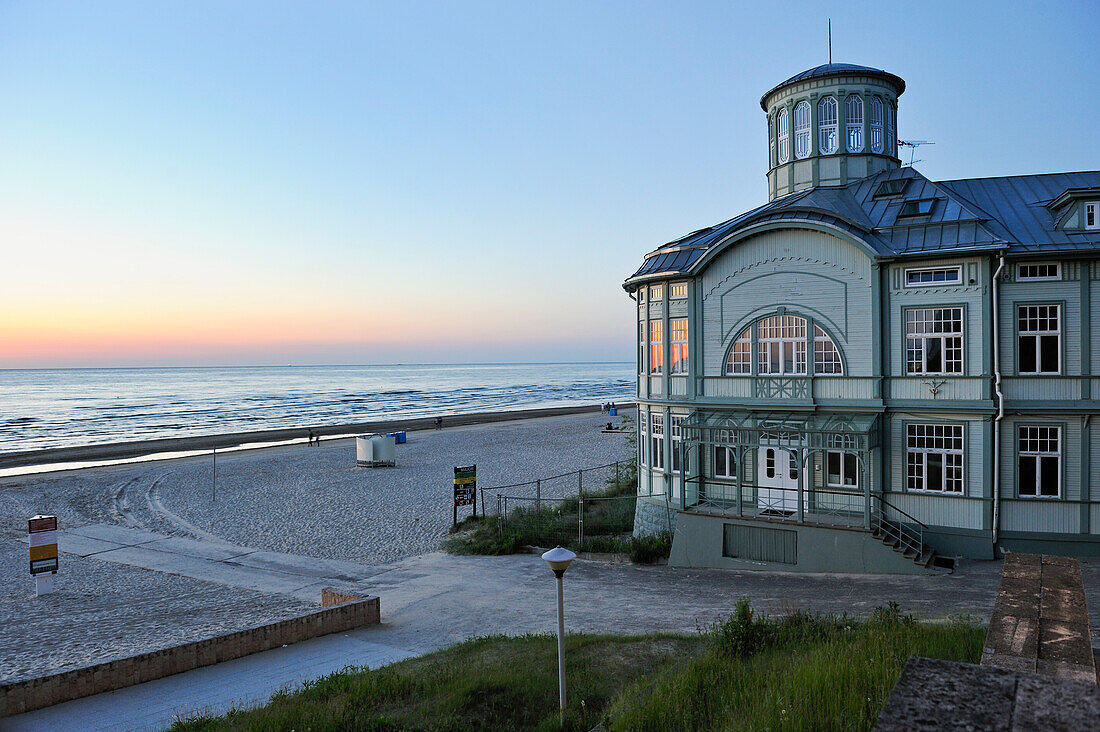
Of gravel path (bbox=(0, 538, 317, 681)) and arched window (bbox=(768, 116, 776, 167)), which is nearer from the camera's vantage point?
gravel path (bbox=(0, 538, 317, 681))

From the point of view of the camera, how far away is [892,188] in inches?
818

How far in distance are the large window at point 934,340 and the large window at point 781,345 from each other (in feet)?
8.39

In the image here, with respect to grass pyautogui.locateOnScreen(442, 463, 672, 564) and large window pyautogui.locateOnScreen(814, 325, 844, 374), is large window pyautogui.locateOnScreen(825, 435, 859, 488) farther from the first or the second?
grass pyautogui.locateOnScreen(442, 463, 672, 564)

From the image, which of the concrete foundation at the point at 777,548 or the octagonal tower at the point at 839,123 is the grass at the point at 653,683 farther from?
the octagonal tower at the point at 839,123

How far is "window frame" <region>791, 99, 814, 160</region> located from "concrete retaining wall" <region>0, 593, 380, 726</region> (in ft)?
61.7

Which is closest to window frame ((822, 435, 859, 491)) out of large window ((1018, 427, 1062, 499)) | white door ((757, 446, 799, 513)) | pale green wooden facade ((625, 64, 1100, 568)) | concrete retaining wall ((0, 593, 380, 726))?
pale green wooden facade ((625, 64, 1100, 568))

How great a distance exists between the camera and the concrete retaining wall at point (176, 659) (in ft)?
34.1

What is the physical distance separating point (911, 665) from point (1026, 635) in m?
2.33

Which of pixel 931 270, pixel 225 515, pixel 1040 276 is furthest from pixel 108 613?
pixel 1040 276

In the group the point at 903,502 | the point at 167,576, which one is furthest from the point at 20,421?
the point at 903,502

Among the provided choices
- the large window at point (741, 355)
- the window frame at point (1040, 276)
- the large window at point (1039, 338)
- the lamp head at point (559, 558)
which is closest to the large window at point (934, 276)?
the window frame at point (1040, 276)

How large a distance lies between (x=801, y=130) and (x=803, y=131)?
7 centimetres

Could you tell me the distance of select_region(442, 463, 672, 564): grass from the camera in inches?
808

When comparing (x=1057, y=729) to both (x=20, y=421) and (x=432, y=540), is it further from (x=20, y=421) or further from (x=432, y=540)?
(x=20, y=421)
